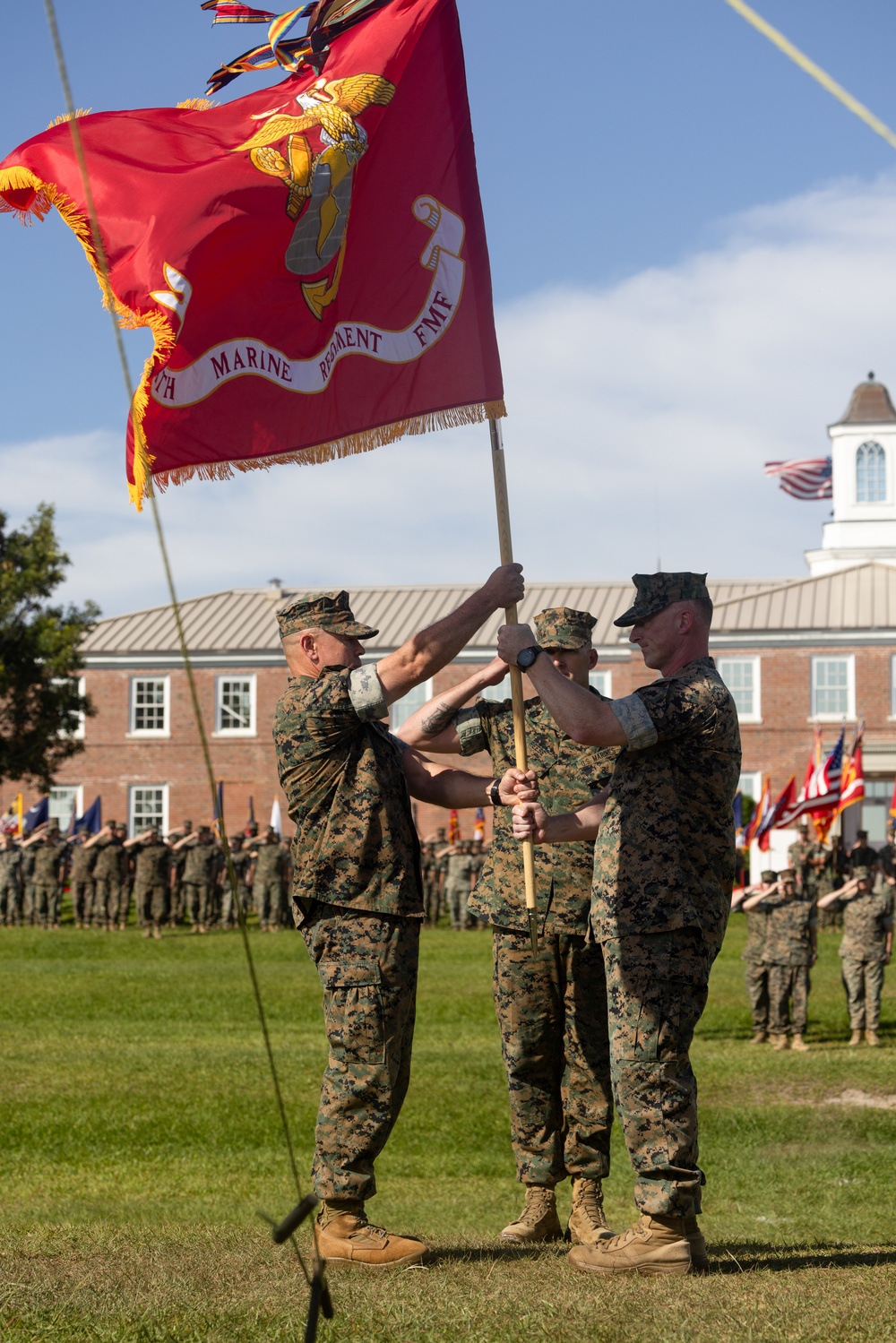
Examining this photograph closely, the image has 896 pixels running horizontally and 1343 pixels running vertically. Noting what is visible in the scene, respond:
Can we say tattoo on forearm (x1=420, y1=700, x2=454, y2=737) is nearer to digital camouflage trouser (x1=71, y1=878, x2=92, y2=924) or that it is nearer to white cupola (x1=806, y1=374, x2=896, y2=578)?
digital camouflage trouser (x1=71, y1=878, x2=92, y2=924)

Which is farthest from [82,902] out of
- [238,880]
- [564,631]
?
[564,631]

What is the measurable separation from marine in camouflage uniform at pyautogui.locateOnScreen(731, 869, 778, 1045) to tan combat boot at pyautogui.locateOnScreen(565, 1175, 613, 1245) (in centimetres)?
1163

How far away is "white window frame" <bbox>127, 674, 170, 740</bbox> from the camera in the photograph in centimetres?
5262

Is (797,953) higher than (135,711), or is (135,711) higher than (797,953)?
(135,711)

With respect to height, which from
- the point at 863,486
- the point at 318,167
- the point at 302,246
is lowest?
the point at 302,246

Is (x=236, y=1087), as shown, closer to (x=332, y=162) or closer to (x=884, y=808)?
(x=332, y=162)

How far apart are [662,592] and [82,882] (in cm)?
2946

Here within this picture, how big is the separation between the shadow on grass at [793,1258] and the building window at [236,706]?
4583 centimetres

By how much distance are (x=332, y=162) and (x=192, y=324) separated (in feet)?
3.19

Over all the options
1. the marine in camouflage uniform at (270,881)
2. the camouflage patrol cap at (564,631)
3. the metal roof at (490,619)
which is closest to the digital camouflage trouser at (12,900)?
the marine in camouflage uniform at (270,881)

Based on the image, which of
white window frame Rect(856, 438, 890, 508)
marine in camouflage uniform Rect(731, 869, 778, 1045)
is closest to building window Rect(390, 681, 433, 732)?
white window frame Rect(856, 438, 890, 508)

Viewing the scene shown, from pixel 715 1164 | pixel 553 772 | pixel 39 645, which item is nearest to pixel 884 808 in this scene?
pixel 39 645

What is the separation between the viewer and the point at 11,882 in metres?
34.8

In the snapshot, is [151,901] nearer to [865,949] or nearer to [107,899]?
[107,899]
